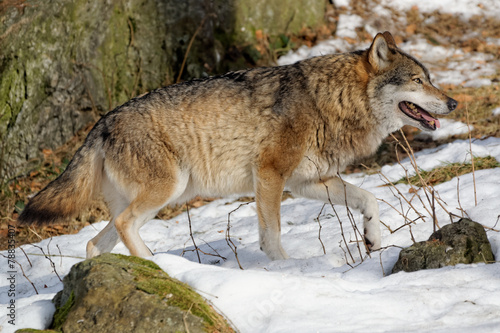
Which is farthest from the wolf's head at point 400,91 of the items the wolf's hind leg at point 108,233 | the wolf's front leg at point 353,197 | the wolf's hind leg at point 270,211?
the wolf's hind leg at point 108,233

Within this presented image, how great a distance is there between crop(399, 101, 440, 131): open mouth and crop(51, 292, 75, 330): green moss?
338cm

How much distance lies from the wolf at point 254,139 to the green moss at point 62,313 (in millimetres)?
1754

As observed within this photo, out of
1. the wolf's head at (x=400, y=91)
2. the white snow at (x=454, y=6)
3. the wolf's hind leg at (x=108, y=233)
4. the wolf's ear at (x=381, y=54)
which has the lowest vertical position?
the wolf's hind leg at (x=108, y=233)

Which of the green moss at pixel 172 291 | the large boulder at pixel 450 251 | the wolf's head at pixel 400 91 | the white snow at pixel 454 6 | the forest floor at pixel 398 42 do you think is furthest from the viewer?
the white snow at pixel 454 6

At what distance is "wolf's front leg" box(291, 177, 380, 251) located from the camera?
15.8ft

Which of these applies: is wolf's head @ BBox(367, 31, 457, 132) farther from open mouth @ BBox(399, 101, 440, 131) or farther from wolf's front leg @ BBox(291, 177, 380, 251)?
wolf's front leg @ BBox(291, 177, 380, 251)

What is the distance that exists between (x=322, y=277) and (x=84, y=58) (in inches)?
229

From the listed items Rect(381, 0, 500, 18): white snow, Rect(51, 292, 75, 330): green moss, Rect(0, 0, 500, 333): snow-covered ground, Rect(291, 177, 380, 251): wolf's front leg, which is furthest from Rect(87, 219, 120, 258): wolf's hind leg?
Rect(381, 0, 500, 18): white snow

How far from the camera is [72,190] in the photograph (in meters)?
4.84

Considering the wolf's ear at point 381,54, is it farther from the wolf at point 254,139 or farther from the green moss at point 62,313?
the green moss at point 62,313

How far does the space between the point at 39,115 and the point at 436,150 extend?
5.60 metres

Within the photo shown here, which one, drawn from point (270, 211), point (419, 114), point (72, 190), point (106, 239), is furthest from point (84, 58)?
point (419, 114)

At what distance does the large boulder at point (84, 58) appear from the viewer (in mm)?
7309

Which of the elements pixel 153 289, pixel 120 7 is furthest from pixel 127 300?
pixel 120 7
